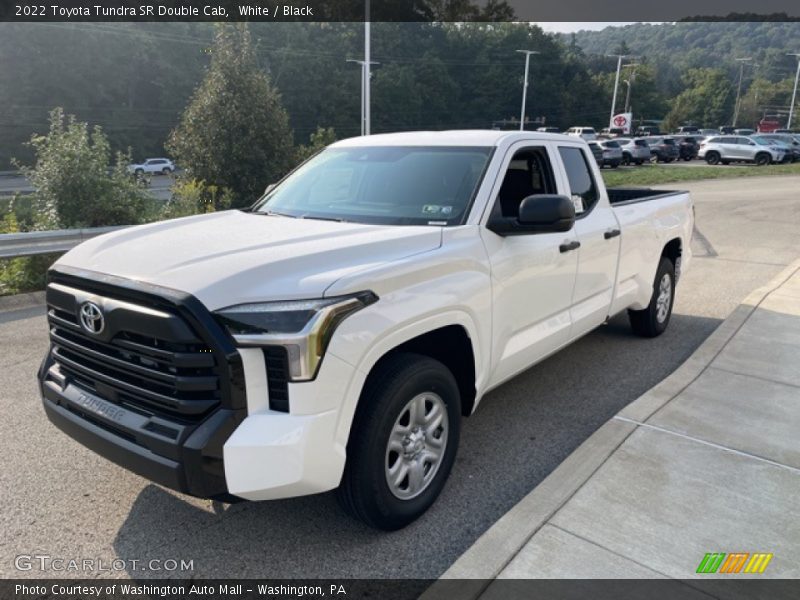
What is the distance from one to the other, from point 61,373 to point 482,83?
8954 centimetres

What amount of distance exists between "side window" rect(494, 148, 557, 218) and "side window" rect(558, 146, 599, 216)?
10.8 inches

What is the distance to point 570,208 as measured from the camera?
3.48 metres

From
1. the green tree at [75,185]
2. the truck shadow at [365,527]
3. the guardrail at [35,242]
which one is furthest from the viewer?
the green tree at [75,185]

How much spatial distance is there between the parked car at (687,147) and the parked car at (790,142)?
442 centimetres

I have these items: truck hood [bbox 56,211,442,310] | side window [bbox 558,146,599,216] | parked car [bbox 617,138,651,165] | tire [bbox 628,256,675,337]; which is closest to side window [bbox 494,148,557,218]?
side window [bbox 558,146,599,216]

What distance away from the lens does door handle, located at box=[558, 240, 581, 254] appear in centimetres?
413

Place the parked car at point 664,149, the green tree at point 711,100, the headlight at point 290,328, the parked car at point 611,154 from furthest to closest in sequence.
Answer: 1. the green tree at point 711,100
2. the parked car at point 664,149
3. the parked car at point 611,154
4. the headlight at point 290,328

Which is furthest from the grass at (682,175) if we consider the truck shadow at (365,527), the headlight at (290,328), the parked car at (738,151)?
the headlight at (290,328)

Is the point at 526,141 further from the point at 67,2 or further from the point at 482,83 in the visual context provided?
the point at 482,83

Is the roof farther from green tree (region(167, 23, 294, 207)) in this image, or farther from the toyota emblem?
green tree (region(167, 23, 294, 207))

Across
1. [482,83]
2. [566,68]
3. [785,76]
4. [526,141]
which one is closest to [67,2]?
[526,141]

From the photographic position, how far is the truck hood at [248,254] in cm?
256

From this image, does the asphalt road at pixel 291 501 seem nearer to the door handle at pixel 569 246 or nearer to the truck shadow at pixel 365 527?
the truck shadow at pixel 365 527

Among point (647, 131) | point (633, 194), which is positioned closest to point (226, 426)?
point (633, 194)
